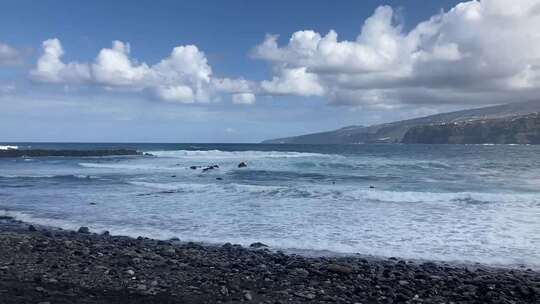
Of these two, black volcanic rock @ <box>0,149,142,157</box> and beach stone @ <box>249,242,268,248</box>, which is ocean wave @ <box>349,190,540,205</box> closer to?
beach stone @ <box>249,242,268,248</box>

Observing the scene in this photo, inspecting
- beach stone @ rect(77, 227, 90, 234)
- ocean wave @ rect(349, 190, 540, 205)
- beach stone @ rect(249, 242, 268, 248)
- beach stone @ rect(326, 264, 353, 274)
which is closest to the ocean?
ocean wave @ rect(349, 190, 540, 205)

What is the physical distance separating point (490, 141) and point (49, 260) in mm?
177505

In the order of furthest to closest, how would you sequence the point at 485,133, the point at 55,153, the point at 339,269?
the point at 485,133
the point at 55,153
the point at 339,269

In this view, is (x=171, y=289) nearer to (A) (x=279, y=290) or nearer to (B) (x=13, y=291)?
(A) (x=279, y=290)

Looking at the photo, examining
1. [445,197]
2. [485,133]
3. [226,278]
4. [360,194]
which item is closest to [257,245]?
[226,278]

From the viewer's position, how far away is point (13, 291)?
7.13m

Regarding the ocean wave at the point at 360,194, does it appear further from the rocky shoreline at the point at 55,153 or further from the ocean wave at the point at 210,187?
the rocky shoreline at the point at 55,153

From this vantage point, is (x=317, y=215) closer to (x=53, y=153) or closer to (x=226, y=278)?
(x=226, y=278)

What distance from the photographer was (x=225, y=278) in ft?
27.9

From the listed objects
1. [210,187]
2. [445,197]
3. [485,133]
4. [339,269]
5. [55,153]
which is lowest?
[445,197]

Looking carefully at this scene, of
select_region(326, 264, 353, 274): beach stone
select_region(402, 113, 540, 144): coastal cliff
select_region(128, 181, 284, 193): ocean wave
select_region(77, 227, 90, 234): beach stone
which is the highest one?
select_region(402, 113, 540, 144): coastal cliff

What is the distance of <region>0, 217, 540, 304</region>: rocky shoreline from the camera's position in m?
7.41

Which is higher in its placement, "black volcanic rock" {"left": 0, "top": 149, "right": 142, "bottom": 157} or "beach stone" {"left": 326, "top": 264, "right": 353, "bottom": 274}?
"black volcanic rock" {"left": 0, "top": 149, "right": 142, "bottom": 157}

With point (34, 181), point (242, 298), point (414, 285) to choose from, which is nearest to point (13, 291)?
point (242, 298)
